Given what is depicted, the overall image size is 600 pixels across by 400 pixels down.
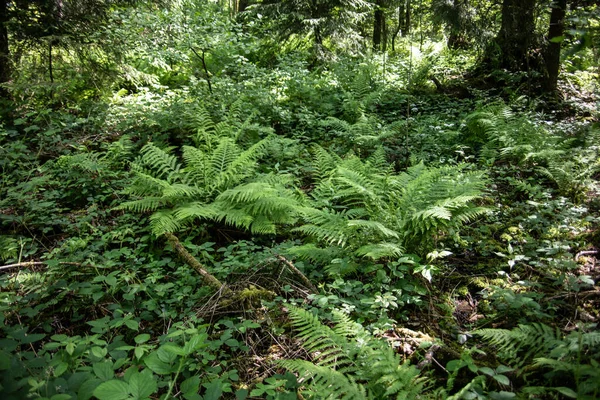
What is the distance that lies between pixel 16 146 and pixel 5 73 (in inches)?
72.6

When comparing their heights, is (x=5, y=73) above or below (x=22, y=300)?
above

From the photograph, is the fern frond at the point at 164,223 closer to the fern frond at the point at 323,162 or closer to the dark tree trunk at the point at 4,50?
the fern frond at the point at 323,162

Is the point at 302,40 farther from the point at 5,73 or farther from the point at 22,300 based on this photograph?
the point at 22,300

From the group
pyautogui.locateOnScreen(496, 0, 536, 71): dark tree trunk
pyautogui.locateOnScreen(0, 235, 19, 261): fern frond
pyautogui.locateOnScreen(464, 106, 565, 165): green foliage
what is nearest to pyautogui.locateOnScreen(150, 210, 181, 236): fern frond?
pyautogui.locateOnScreen(0, 235, 19, 261): fern frond

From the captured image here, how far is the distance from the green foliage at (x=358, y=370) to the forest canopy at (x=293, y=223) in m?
0.01

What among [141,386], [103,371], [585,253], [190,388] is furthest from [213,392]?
[585,253]

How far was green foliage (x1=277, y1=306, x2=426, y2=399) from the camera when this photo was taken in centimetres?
164

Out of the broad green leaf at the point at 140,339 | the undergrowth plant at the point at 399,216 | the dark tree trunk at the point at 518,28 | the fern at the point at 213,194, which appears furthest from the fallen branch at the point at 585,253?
the dark tree trunk at the point at 518,28

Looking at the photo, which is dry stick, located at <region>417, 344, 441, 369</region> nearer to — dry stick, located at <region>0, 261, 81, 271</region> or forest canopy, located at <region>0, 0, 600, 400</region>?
forest canopy, located at <region>0, 0, 600, 400</region>

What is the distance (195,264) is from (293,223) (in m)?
1.00

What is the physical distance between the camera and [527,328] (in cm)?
195

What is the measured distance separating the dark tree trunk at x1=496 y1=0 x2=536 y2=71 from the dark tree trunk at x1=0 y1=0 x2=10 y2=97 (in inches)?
310

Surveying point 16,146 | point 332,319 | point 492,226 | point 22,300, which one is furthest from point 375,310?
point 16,146

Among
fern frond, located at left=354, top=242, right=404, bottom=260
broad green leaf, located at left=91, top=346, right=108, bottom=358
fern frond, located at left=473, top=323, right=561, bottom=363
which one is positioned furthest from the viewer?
fern frond, located at left=354, top=242, right=404, bottom=260
